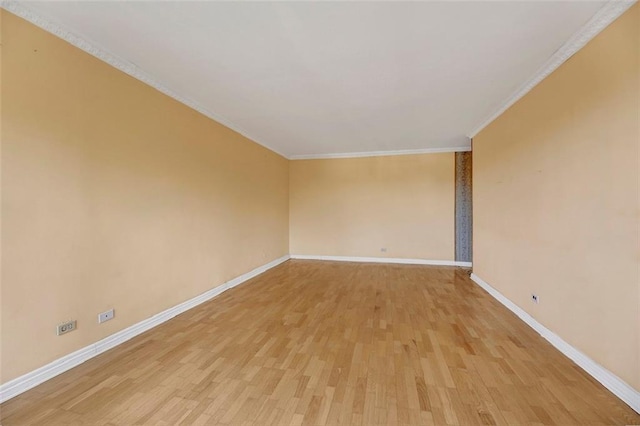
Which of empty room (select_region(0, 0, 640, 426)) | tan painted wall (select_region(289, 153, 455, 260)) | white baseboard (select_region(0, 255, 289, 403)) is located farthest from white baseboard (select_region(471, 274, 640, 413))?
white baseboard (select_region(0, 255, 289, 403))

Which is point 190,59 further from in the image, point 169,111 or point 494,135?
point 494,135

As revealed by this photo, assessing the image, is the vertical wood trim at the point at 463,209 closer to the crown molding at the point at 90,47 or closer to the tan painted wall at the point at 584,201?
the tan painted wall at the point at 584,201

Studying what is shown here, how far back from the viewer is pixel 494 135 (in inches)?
144

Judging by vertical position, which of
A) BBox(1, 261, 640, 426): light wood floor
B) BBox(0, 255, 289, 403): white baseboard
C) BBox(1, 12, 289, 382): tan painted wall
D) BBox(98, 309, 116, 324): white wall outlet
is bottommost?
BBox(1, 261, 640, 426): light wood floor

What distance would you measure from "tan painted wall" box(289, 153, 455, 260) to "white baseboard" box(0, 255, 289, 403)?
11.3 ft

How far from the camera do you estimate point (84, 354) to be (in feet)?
6.81

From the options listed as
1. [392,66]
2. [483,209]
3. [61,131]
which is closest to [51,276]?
[61,131]

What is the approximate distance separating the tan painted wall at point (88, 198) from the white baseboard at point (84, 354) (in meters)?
0.05

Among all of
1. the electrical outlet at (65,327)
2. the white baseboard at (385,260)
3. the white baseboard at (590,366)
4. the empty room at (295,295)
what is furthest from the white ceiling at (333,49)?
the white baseboard at (385,260)

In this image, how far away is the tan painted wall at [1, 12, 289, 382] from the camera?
171cm

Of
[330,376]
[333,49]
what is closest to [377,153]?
[333,49]

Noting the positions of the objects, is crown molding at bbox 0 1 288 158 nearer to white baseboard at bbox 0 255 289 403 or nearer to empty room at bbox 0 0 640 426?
empty room at bbox 0 0 640 426

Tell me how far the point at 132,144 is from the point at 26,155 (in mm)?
820

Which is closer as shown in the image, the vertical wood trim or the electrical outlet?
the electrical outlet
